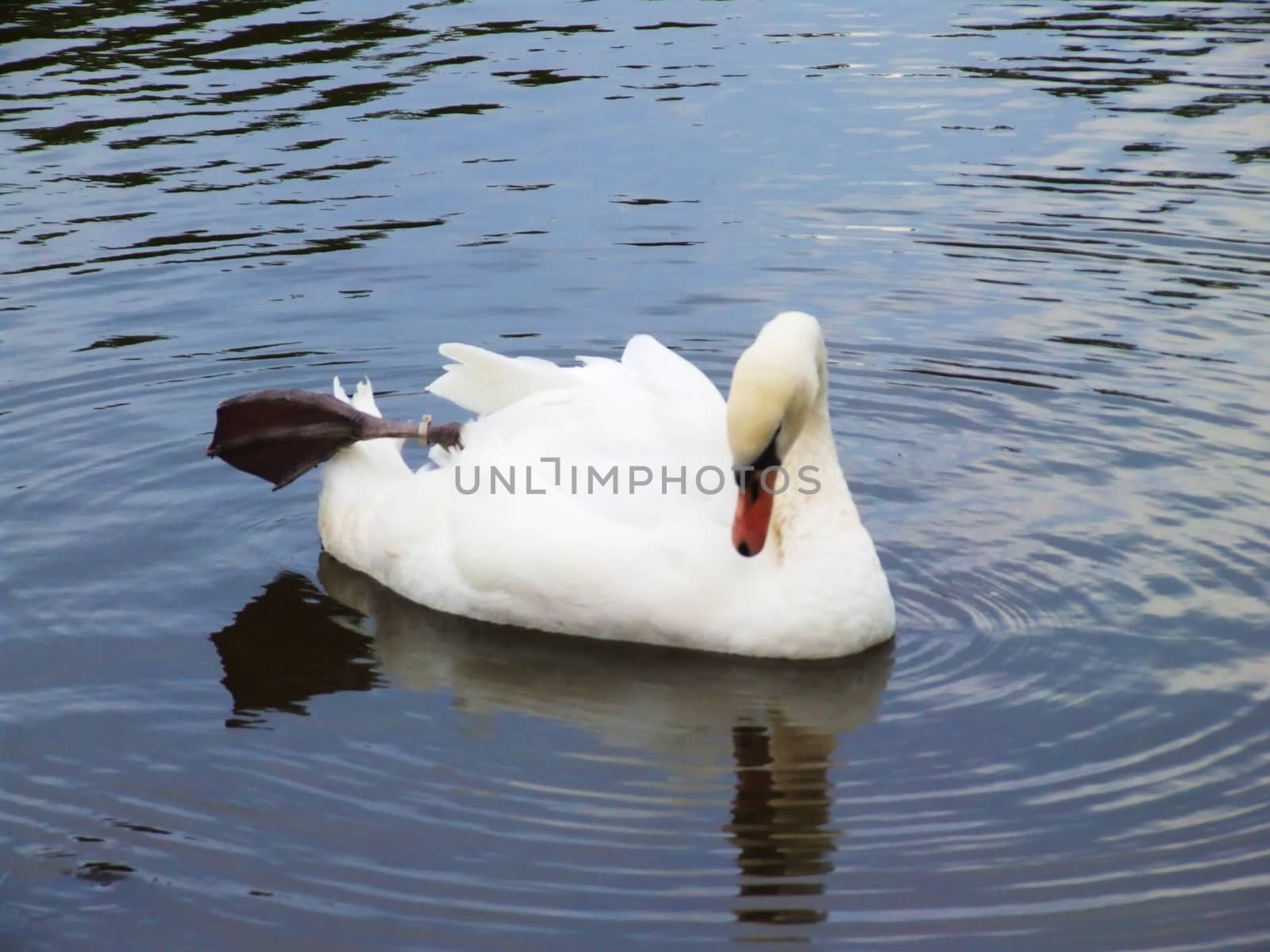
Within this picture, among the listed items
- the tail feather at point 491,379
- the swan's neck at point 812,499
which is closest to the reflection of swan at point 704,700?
the swan's neck at point 812,499

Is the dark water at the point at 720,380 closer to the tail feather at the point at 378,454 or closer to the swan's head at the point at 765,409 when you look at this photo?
the tail feather at the point at 378,454

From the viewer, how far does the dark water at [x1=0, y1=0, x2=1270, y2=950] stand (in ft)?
18.7

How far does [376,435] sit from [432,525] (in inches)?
27.5

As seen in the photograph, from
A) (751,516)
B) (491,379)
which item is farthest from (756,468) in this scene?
(491,379)

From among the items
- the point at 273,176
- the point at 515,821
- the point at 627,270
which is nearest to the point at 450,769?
the point at 515,821

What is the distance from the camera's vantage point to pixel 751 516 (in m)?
6.82

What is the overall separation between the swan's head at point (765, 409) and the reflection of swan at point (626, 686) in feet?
1.97

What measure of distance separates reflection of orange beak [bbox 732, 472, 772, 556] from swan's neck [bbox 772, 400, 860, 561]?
1.46 feet

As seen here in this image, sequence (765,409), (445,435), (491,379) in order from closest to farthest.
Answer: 1. (765,409)
2. (491,379)
3. (445,435)

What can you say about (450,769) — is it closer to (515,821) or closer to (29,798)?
(515,821)

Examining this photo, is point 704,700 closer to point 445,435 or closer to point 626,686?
point 626,686

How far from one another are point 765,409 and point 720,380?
3.47m

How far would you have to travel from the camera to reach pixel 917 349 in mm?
10422

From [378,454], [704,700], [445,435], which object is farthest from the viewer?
[378,454]
